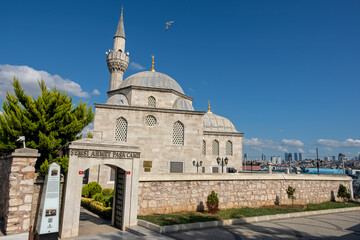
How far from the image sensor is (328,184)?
19219 millimetres

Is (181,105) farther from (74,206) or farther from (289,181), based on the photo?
(74,206)

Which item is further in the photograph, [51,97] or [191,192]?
[191,192]

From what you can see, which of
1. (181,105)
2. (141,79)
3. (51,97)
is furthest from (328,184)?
(51,97)

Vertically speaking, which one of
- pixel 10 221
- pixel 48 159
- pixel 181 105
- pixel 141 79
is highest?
pixel 141 79

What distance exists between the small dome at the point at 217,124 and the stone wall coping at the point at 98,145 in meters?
20.8

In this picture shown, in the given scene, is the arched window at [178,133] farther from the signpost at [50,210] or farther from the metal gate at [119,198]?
the signpost at [50,210]

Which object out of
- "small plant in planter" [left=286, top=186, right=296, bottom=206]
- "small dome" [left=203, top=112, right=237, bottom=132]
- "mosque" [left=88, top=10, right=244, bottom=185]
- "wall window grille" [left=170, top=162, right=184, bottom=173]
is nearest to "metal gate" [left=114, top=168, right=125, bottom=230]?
"mosque" [left=88, top=10, right=244, bottom=185]

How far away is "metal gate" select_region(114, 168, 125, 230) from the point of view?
1000 centimetres

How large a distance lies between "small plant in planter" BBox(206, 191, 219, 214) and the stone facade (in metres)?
7.85

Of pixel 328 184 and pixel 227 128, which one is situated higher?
pixel 227 128

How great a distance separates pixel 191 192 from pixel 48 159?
704 centimetres

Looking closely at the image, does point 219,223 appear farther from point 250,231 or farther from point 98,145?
point 98,145

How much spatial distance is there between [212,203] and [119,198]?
15.5ft

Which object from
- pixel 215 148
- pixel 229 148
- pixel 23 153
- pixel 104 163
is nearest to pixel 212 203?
pixel 104 163
